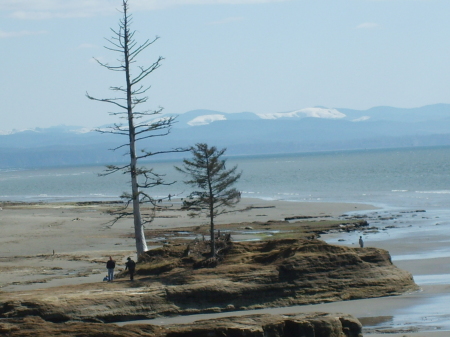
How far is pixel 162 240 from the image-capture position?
41.4 m

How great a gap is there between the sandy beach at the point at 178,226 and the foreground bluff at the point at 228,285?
59 centimetres

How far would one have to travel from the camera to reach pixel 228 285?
20312mm

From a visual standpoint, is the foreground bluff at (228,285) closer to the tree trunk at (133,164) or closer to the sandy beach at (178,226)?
the sandy beach at (178,226)

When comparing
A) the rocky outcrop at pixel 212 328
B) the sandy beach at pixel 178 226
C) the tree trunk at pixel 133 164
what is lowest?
the sandy beach at pixel 178 226

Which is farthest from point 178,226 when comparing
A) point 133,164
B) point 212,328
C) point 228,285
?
point 212,328

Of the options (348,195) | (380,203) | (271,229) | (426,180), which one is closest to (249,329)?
(271,229)

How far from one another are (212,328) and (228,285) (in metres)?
6.45

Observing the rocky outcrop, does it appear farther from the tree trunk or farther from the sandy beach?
the tree trunk

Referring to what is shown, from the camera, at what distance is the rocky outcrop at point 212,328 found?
13.7 metres

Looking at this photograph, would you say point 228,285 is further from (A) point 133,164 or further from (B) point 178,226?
(B) point 178,226

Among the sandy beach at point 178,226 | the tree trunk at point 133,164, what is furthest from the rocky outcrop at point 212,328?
the tree trunk at point 133,164

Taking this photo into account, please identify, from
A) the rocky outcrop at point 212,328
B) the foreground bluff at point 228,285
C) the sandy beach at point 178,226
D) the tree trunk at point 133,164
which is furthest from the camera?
the tree trunk at point 133,164

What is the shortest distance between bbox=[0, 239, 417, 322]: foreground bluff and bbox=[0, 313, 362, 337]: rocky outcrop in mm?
3504

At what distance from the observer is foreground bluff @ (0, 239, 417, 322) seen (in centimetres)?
1847
